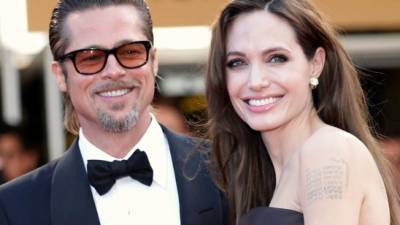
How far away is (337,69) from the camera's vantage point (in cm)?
342

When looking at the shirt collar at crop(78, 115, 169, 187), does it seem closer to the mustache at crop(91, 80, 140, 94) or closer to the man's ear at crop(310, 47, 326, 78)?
the mustache at crop(91, 80, 140, 94)

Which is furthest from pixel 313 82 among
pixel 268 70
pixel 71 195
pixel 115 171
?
pixel 71 195

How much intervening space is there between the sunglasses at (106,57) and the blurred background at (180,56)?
7.62 feet

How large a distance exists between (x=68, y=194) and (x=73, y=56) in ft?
1.67

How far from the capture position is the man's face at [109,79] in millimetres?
3449

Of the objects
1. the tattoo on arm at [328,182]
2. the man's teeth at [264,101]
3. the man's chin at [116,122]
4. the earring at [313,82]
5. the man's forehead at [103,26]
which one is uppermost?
the man's forehead at [103,26]

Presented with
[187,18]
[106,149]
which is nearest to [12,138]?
[187,18]

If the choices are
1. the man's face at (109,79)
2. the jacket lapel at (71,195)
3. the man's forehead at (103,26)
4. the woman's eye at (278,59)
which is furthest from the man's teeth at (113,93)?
the woman's eye at (278,59)

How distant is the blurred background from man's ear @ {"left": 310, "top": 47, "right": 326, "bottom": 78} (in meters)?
2.57

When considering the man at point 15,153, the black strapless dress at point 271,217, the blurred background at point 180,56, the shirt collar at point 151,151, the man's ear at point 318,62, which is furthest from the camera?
the man at point 15,153

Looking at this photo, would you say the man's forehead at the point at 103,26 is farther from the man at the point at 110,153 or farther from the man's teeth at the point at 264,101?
the man's teeth at the point at 264,101

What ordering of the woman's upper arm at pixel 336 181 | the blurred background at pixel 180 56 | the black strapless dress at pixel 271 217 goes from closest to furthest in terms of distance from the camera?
A: 1. the woman's upper arm at pixel 336 181
2. the black strapless dress at pixel 271 217
3. the blurred background at pixel 180 56

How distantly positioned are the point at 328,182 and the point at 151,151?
0.85 meters

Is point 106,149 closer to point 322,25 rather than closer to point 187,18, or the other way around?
point 322,25
